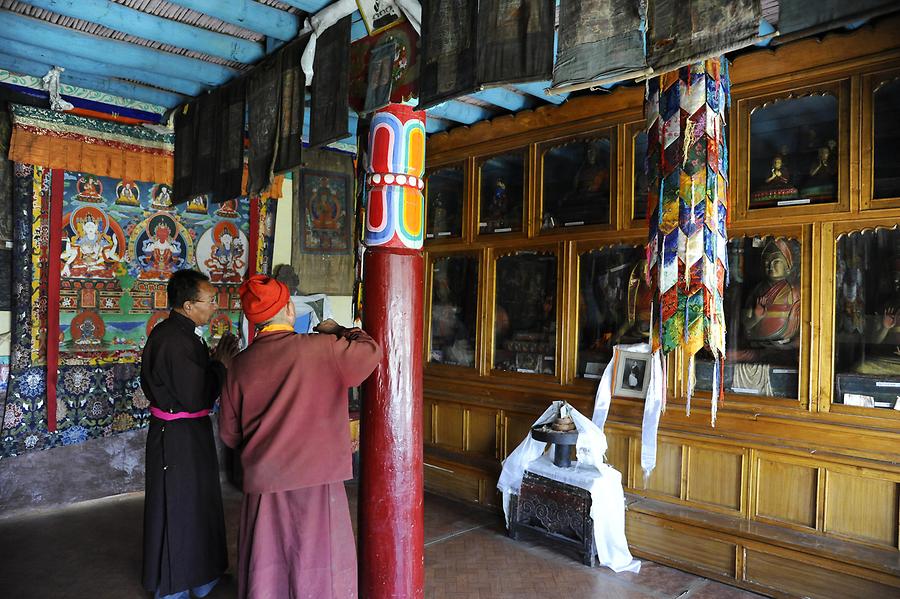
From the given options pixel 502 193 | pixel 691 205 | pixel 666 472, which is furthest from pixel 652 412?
pixel 502 193

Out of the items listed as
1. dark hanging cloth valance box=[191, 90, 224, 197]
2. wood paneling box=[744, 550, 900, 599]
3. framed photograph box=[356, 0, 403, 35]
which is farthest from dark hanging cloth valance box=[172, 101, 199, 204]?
wood paneling box=[744, 550, 900, 599]

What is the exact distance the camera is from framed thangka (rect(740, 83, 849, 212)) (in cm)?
397

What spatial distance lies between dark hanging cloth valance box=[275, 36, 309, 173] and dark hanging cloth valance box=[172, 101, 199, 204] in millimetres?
1446

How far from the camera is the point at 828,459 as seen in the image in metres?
3.85

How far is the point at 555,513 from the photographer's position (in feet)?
14.8

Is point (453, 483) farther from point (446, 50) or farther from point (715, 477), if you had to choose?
point (446, 50)

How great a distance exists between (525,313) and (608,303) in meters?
0.83

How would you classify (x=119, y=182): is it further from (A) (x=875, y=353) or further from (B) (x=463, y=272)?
(A) (x=875, y=353)

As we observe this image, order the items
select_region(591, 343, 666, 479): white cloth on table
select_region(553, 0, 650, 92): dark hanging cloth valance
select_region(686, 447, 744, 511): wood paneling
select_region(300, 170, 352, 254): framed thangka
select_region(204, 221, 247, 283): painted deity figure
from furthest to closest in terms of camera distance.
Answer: select_region(300, 170, 352, 254): framed thangka < select_region(204, 221, 247, 283): painted deity figure < select_region(591, 343, 666, 479): white cloth on table < select_region(686, 447, 744, 511): wood paneling < select_region(553, 0, 650, 92): dark hanging cloth valance

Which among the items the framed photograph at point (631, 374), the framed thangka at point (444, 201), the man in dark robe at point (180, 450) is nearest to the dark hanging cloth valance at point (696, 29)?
the man in dark robe at point (180, 450)

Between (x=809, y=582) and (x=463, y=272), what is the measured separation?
3739mm

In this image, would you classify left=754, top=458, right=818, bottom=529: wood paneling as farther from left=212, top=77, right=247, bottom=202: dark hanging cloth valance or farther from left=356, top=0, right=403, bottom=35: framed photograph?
left=212, top=77, right=247, bottom=202: dark hanging cloth valance

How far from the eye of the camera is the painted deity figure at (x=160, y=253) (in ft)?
18.7

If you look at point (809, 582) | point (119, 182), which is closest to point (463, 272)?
point (119, 182)
